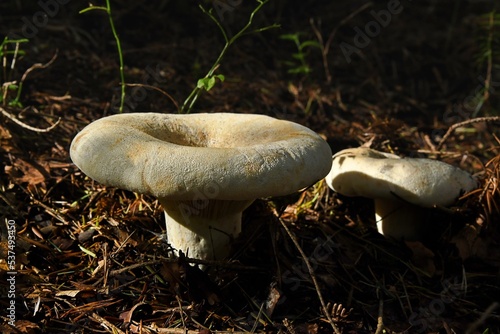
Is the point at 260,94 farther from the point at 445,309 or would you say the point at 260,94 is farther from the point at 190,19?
the point at 445,309

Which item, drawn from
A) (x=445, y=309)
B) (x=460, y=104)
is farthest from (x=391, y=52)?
(x=445, y=309)

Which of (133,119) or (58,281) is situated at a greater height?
(133,119)

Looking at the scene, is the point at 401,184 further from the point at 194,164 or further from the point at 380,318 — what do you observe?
the point at 194,164

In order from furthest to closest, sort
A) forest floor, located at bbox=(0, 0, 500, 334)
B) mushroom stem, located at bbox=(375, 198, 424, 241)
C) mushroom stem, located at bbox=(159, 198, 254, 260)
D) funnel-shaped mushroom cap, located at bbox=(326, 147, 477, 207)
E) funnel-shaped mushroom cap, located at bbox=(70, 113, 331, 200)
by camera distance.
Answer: mushroom stem, located at bbox=(375, 198, 424, 241)
funnel-shaped mushroom cap, located at bbox=(326, 147, 477, 207)
mushroom stem, located at bbox=(159, 198, 254, 260)
forest floor, located at bbox=(0, 0, 500, 334)
funnel-shaped mushroom cap, located at bbox=(70, 113, 331, 200)

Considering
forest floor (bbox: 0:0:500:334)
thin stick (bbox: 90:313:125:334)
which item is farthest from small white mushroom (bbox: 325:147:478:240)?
thin stick (bbox: 90:313:125:334)

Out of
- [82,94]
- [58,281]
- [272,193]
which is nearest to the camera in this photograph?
[272,193]

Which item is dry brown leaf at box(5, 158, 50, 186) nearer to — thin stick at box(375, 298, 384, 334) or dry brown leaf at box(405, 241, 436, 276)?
thin stick at box(375, 298, 384, 334)
